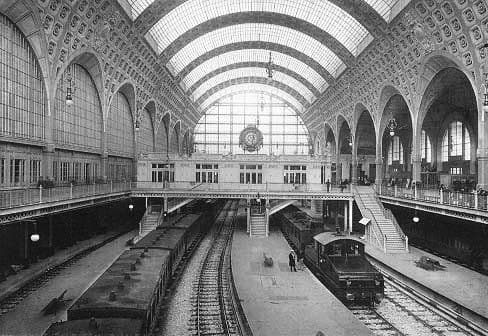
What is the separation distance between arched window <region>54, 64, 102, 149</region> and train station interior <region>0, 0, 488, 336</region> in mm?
188

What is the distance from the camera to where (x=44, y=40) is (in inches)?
1081

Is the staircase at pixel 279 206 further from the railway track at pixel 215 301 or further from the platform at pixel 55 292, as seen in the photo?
the platform at pixel 55 292

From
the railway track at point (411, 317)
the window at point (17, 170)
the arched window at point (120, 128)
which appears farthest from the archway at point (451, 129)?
the window at point (17, 170)

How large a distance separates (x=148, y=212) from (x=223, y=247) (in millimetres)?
10250

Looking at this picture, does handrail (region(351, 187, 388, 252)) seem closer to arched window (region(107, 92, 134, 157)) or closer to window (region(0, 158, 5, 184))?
arched window (region(107, 92, 134, 157))

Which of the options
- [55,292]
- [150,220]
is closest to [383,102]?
[150,220]

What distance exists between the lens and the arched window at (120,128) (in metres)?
43.3

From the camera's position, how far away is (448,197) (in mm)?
25547

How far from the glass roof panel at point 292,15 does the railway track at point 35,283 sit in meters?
28.2

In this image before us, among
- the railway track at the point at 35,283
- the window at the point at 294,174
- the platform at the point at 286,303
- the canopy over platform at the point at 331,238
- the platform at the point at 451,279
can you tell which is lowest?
the platform at the point at 451,279

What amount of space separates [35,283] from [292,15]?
134 feet

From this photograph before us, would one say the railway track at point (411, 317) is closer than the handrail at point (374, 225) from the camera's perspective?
Yes

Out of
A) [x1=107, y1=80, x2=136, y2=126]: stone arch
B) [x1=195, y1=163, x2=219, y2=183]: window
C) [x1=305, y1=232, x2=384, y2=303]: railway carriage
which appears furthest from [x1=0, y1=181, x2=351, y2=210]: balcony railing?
[x1=305, y1=232, x2=384, y2=303]: railway carriage

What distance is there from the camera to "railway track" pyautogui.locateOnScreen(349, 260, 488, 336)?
634 inches
